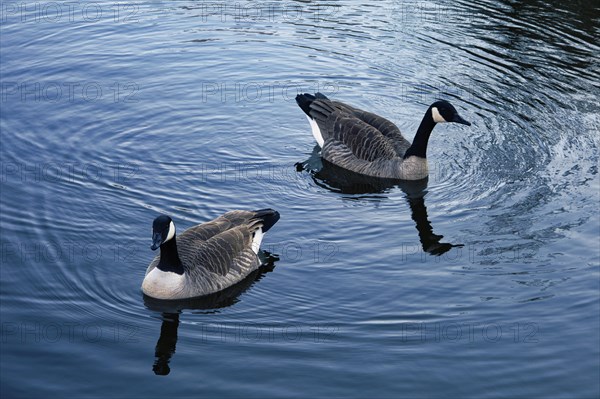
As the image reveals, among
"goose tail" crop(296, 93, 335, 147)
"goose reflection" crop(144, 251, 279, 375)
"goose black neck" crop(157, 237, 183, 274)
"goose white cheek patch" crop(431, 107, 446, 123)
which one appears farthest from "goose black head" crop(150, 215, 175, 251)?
"goose white cheek patch" crop(431, 107, 446, 123)

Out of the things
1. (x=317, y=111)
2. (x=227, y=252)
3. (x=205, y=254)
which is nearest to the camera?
(x=205, y=254)

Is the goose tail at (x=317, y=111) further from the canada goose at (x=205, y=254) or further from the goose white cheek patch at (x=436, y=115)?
the canada goose at (x=205, y=254)

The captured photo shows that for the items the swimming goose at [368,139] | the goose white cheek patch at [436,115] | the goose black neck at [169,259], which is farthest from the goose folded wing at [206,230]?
the goose white cheek patch at [436,115]

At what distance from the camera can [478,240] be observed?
16156 millimetres

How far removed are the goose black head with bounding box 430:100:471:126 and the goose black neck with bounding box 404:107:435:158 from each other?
11 cm

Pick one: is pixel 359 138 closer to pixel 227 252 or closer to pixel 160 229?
pixel 227 252

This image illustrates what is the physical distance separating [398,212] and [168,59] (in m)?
8.97

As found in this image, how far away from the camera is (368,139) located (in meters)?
19.5

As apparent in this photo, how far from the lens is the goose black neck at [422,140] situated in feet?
61.4

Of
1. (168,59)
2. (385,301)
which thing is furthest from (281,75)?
(385,301)

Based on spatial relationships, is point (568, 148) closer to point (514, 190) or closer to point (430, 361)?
point (514, 190)

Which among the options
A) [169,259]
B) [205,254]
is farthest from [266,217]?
[169,259]

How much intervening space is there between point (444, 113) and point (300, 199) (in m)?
3.40

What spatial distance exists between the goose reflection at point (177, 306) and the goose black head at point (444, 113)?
4.97 metres
